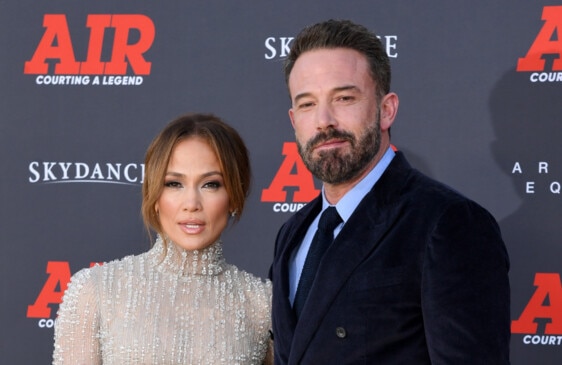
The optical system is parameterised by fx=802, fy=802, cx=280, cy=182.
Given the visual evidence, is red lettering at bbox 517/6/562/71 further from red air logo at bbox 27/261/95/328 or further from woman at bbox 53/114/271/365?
red air logo at bbox 27/261/95/328

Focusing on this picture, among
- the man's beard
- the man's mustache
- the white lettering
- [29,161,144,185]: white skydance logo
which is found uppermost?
[29,161,144,185]: white skydance logo

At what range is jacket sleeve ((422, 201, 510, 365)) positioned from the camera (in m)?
1.57

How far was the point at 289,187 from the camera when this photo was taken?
3.32m

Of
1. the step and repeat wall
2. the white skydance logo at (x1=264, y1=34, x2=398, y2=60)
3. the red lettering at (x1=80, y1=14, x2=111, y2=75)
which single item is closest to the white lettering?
the step and repeat wall

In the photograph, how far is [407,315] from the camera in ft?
5.44

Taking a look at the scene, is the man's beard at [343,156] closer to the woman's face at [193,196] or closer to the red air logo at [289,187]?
the woman's face at [193,196]

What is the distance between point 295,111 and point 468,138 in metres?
1.38

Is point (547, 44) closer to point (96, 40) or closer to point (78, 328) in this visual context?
point (96, 40)

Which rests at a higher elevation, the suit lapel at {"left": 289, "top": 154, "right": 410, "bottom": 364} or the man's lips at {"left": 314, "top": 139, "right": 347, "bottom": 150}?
the man's lips at {"left": 314, "top": 139, "right": 347, "bottom": 150}

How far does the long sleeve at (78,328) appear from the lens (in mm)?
2287

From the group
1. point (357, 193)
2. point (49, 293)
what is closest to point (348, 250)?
point (357, 193)

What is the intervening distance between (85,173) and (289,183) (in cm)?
86

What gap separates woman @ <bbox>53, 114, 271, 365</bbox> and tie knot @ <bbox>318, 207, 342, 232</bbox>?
0.51m

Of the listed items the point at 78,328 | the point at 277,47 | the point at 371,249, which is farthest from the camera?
the point at 277,47
